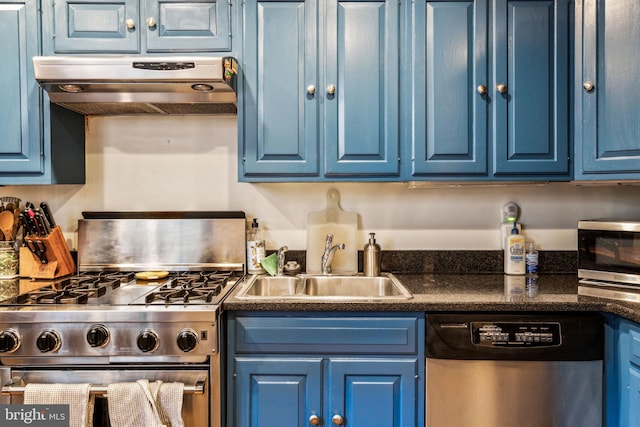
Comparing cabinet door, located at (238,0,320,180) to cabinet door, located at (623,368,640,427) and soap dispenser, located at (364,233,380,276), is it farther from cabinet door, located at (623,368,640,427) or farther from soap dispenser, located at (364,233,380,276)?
cabinet door, located at (623,368,640,427)

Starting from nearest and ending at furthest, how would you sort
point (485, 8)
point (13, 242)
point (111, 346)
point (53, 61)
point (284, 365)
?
point (111, 346), point (284, 365), point (53, 61), point (485, 8), point (13, 242)

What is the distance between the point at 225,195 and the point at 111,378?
0.98 meters

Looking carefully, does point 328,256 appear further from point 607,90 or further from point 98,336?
point 607,90

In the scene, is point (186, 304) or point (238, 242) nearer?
Result: point (186, 304)

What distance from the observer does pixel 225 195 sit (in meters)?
2.18

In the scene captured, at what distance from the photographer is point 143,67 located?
1.68m

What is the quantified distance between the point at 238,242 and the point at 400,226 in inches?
31.0

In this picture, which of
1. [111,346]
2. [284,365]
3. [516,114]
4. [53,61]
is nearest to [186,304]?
[111,346]

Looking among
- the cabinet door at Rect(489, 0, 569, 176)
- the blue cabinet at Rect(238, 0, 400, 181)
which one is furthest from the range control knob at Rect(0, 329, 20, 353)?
the cabinet door at Rect(489, 0, 569, 176)

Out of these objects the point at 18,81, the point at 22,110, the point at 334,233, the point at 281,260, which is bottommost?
the point at 281,260

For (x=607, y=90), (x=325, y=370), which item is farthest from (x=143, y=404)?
(x=607, y=90)

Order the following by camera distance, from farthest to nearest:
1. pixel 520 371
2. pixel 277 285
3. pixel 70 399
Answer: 1. pixel 277 285
2. pixel 520 371
3. pixel 70 399

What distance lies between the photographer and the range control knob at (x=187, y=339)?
145cm

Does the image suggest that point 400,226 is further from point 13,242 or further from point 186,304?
point 13,242
